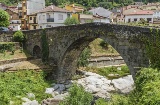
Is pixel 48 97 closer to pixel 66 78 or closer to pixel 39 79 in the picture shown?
pixel 39 79

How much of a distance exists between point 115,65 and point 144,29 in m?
23.4

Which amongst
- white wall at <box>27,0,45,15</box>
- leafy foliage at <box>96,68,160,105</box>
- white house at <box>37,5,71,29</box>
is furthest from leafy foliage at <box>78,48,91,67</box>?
white wall at <box>27,0,45,15</box>

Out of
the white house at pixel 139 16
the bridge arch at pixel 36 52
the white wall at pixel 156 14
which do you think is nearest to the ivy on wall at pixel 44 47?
the bridge arch at pixel 36 52

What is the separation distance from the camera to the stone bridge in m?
21.6

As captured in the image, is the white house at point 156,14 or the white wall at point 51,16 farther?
the white house at point 156,14

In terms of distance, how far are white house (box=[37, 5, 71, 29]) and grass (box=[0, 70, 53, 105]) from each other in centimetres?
2214

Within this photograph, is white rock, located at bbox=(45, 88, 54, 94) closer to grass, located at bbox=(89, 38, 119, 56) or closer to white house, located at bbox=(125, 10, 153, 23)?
grass, located at bbox=(89, 38, 119, 56)

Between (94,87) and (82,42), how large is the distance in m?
5.45

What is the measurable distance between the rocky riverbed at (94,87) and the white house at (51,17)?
19.2m

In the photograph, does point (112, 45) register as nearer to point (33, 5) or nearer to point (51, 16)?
point (51, 16)

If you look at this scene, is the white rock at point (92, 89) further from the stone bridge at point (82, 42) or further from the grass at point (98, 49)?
the grass at point (98, 49)

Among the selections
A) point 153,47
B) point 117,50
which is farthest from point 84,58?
point 153,47

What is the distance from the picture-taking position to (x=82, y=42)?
30.5 m

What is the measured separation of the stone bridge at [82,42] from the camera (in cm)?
2162
